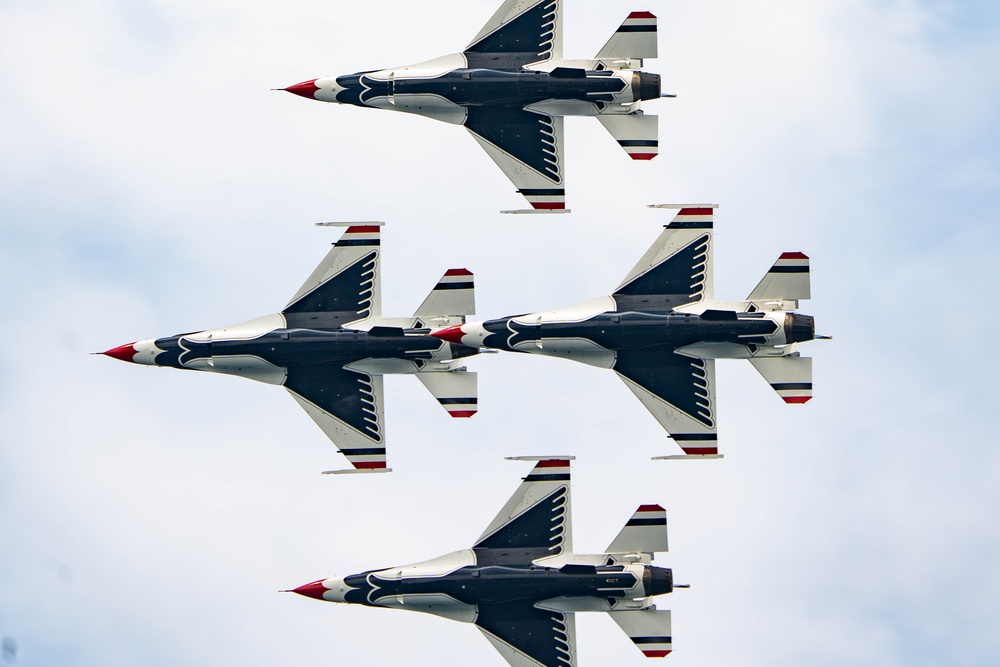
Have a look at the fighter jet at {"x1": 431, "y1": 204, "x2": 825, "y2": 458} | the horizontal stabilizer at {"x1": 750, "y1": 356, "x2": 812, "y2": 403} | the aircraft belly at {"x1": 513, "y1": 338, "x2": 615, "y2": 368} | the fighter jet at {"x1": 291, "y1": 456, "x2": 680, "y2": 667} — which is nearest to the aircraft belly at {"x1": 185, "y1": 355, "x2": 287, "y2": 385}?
the fighter jet at {"x1": 431, "y1": 204, "x2": 825, "y2": 458}

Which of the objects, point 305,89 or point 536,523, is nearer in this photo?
point 536,523

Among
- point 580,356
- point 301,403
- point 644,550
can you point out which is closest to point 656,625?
point 644,550

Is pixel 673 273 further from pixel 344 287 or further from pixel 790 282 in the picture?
pixel 344 287

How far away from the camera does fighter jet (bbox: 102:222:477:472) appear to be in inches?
4050

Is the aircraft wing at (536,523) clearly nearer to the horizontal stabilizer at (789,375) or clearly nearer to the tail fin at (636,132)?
the horizontal stabilizer at (789,375)

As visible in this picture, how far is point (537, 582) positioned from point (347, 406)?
11.7 metres

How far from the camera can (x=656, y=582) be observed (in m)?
102

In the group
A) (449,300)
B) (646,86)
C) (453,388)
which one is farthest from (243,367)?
(646,86)

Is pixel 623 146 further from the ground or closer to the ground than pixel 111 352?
further from the ground

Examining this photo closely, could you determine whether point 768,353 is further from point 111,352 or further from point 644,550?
point 111,352

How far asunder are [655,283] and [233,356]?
19.2 meters

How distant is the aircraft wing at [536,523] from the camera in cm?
10275

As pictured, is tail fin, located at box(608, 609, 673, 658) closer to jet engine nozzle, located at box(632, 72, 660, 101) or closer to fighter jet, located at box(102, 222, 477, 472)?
fighter jet, located at box(102, 222, 477, 472)

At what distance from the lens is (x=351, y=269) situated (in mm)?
103812
